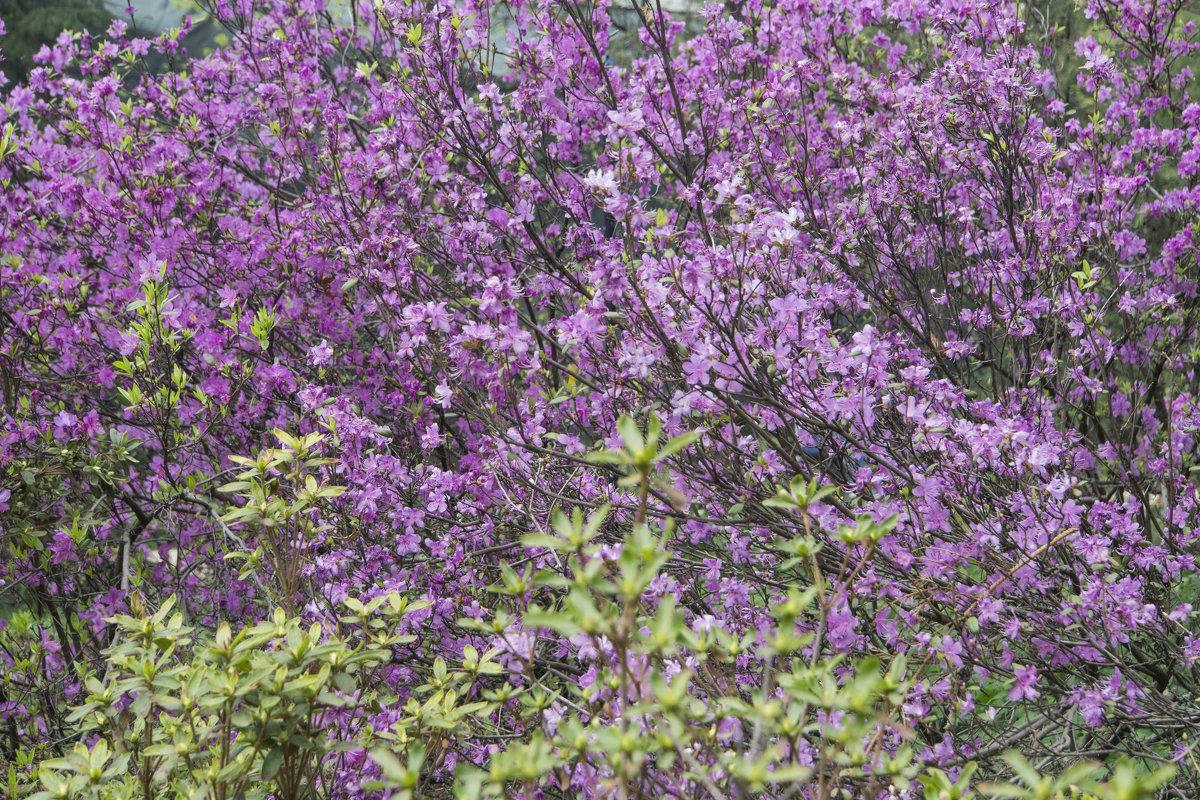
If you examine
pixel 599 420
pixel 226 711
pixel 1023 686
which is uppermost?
pixel 599 420

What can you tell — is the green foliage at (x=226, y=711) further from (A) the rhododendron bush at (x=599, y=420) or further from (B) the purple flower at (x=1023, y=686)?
(B) the purple flower at (x=1023, y=686)

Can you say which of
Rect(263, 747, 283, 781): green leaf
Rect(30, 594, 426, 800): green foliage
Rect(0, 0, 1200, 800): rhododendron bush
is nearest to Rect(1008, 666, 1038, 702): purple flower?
Rect(0, 0, 1200, 800): rhododendron bush

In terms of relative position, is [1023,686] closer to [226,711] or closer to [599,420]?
[599,420]

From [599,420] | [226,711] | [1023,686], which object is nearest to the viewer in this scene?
[226,711]

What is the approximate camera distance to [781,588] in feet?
9.95

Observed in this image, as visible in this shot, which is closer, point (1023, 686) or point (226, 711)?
point (226, 711)

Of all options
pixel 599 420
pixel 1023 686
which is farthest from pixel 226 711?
pixel 1023 686

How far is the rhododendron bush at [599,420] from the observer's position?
1.91 metres

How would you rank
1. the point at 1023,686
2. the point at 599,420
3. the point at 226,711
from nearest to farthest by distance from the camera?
1. the point at 226,711
2. the point at 1023,686
3. the point at 599,420

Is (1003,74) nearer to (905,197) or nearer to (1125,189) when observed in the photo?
(905,197)

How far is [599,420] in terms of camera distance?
10.8 feet

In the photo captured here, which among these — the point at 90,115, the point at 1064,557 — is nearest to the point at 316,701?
the point at 1064,557

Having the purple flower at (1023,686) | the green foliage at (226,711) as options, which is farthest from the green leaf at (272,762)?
the purple flower at (1023,686)

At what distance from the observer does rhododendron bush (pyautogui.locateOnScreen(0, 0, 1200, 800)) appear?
1908mm
